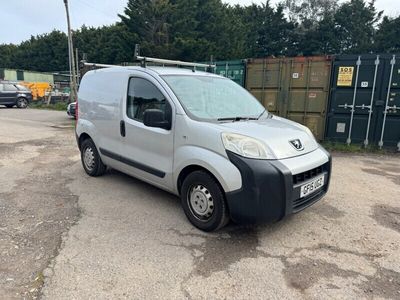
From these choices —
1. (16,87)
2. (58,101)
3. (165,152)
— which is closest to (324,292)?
(165,152)

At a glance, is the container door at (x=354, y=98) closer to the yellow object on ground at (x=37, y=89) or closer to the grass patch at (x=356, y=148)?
the grass patch at (x=356, y=148)

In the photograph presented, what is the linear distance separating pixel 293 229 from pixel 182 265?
1416 millimetres

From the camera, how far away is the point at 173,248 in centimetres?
322

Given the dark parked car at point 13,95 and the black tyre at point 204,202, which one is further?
the dark parked car at point 13,95

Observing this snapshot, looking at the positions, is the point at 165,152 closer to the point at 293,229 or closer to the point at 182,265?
the point at 182,265

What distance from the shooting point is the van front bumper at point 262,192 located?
3018 millimetres

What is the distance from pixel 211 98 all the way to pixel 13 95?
21127 mm

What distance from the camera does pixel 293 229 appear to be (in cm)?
365

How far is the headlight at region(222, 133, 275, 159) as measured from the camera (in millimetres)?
3127

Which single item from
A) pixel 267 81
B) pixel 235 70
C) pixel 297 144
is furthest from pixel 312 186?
pixel 235 70

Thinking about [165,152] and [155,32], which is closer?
[165,152]

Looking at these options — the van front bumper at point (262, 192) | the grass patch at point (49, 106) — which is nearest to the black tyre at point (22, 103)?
the grass patch at point (49, 106)

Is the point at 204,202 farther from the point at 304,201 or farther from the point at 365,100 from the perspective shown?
the point at 365,100

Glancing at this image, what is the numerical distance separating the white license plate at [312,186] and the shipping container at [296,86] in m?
5.46
